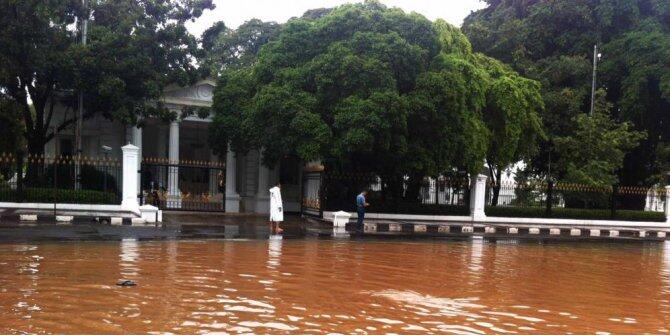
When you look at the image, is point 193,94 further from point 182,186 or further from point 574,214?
point 574,214

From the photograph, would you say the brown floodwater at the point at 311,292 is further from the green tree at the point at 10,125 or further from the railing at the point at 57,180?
the green tree at the point at 10,125

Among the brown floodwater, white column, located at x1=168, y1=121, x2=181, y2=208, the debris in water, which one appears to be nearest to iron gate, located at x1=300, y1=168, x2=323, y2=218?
white column, located at x1=168, y1=121, x2=181, y2=208

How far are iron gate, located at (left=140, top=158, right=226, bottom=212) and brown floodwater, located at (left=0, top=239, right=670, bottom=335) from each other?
10.0 m

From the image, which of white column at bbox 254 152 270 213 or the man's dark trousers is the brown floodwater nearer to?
the man's dark trousers

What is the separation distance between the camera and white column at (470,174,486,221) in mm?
24156

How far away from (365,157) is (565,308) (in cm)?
1486

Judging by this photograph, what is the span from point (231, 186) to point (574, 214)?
15.0 metres

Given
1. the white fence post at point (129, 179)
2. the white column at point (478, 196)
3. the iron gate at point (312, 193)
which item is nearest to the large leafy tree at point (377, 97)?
the iron gate at point (312, 193)

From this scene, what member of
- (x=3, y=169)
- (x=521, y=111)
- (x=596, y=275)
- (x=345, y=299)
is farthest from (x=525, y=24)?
(x=345, y=299)

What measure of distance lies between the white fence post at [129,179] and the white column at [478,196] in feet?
41.8

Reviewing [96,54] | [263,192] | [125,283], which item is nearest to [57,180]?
[96,54]

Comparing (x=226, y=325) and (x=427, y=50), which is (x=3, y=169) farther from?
(x=226, y=325)

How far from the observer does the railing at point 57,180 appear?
19.0 m

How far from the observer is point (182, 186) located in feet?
93.0
